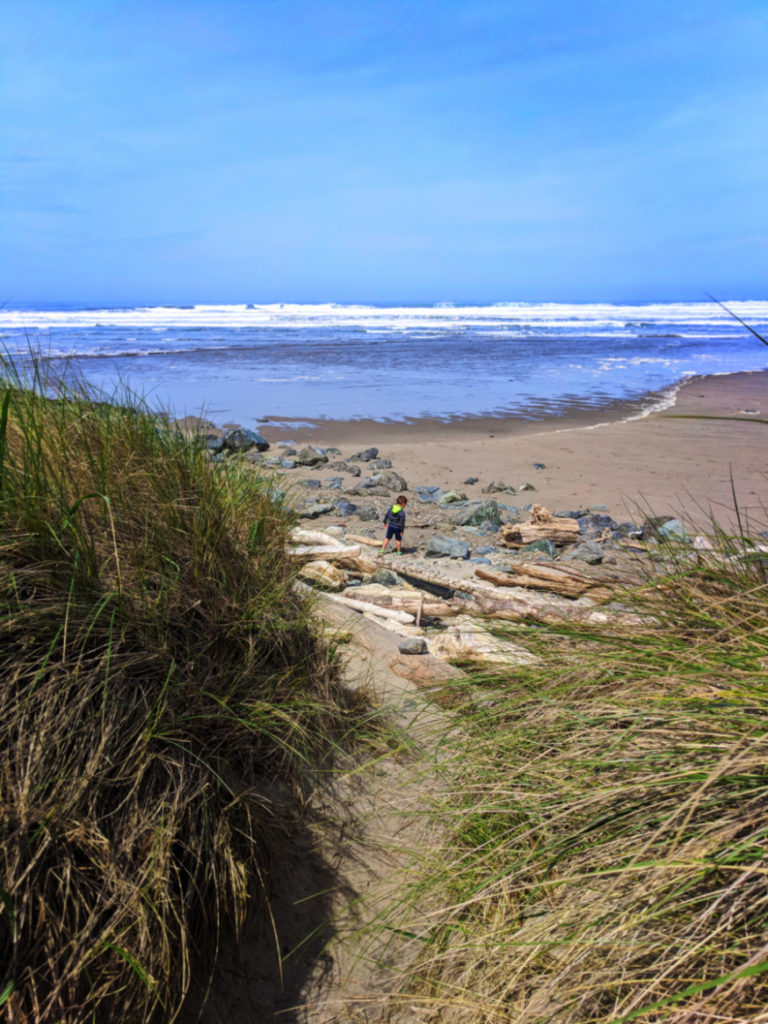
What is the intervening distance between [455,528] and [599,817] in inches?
259

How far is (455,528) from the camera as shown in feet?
26.8

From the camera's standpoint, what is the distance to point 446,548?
23.5 feet

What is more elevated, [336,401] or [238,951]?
[336,401]

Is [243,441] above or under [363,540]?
above

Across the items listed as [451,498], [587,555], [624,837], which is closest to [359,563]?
[587,555]

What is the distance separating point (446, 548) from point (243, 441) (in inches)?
238

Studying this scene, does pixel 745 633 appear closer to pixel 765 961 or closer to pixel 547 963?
pixel 765 961

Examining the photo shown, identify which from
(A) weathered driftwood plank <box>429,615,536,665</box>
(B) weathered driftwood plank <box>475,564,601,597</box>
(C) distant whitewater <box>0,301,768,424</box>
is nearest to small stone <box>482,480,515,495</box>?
(B) weathered driftwood plank <box>475,564,601,597</box>

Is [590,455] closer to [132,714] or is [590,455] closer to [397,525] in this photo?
[397,525]

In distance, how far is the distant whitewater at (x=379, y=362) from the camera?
16.4 meters

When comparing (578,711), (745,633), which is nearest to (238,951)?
(578,711)

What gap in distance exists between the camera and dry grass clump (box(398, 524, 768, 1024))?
1336mm

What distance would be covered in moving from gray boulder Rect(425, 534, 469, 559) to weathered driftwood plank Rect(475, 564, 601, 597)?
1212mm

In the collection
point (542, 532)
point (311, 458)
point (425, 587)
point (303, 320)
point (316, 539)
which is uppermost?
point (303, 320)
